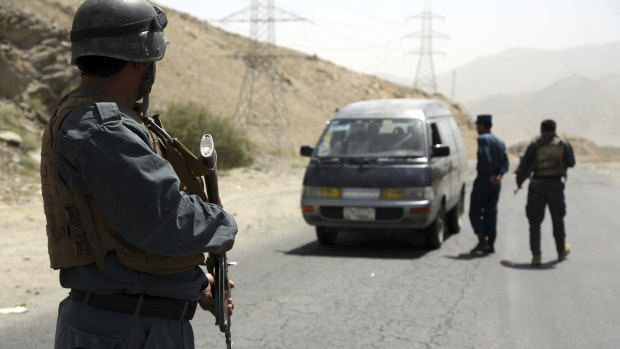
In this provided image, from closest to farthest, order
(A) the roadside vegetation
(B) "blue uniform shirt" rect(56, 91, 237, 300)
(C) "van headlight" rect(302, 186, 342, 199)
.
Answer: (B) "blue uniform shirt" rect(56, 91, 237, 300) < (C) "van headlight" rect(302, 186, 342, 199) < (A) the roadside vegetation

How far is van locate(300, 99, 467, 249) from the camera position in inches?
382

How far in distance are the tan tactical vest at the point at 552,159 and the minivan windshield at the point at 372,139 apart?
1.63m

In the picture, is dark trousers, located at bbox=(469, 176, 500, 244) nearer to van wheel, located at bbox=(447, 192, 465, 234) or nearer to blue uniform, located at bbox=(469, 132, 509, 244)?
blue uniform, located at bbox=(469, 132, 509, 244)

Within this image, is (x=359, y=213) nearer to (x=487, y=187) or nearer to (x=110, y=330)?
(x=487, y=187)

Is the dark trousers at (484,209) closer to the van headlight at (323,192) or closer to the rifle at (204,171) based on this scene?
the van headlight at (323,192)

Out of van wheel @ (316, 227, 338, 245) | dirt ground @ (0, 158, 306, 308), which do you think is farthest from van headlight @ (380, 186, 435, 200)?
dirt ground @ (0, 158, 306, 308)

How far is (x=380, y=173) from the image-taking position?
985 centimetres

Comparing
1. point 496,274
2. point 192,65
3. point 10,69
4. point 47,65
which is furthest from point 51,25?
point 192,65

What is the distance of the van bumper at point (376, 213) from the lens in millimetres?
9586

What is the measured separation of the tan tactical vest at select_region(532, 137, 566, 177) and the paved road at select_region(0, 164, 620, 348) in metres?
1.19

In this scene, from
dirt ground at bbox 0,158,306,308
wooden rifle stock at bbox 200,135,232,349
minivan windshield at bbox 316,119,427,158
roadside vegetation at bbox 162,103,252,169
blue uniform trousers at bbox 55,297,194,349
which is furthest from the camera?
roadside vegetation at bbox 162,103,252,169

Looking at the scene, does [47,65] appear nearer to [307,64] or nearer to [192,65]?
[192,65]

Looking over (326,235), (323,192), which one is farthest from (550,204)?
(326,235)

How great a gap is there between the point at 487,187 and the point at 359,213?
1.88m
